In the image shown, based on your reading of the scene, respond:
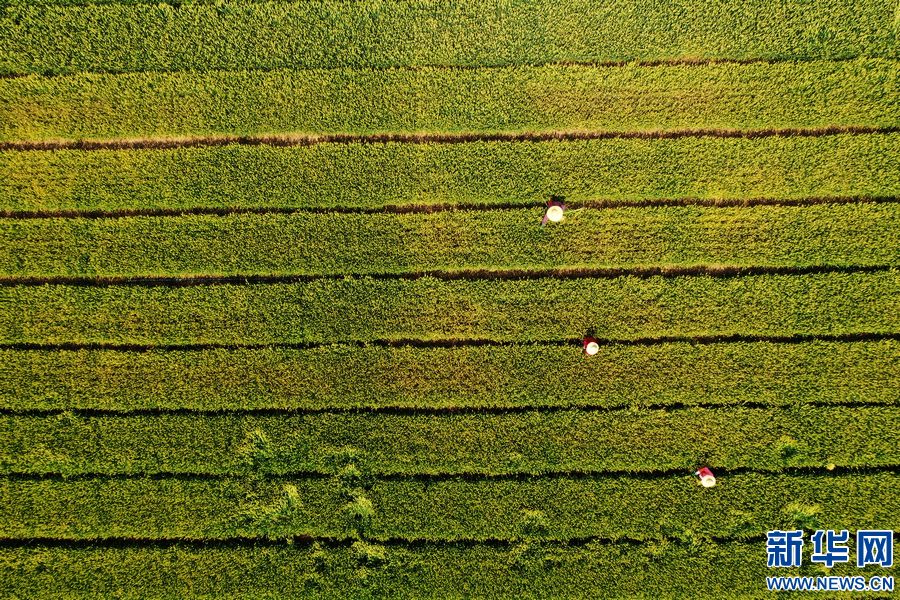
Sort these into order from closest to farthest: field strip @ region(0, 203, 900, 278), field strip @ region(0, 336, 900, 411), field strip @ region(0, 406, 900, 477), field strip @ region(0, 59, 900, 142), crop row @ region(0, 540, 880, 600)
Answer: crop row @ region(0, 540, 880, 600) < field strip @ region(0, 406, 900, 477) < field strip @ region(0, 336, 900, 411) < field strip @ region(0, 203, 900, 278) < field strip @ region(0, 59, 900, 142)

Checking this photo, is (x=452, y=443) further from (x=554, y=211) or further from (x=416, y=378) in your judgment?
(x=554, y=211)

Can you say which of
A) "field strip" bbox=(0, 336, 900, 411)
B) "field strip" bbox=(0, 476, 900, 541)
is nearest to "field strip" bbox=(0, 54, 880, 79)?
"field strip" bbox=(0, 336, 900, 411)

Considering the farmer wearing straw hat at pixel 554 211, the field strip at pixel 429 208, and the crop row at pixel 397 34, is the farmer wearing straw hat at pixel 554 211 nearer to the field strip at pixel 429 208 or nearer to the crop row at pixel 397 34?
the field strip at pixel 429 208

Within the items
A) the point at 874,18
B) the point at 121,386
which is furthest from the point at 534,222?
the point at 121,386

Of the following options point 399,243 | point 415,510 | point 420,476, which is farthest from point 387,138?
point 415,510

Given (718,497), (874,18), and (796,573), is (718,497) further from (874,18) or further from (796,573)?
(874,18)

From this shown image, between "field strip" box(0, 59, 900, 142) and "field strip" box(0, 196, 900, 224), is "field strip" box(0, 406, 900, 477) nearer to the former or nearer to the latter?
"field strip" box(0, 196, 900, 224)

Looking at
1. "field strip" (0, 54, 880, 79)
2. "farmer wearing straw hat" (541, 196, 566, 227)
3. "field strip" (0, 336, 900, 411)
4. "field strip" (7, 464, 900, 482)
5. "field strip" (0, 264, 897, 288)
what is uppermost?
"field strip" (0, 54, 880, 79)
